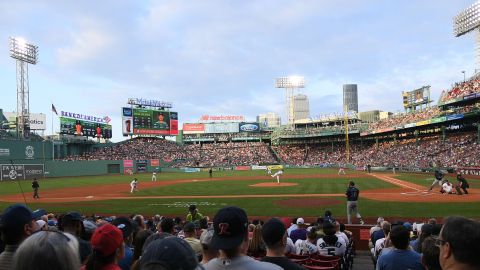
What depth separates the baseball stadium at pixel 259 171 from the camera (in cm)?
1270

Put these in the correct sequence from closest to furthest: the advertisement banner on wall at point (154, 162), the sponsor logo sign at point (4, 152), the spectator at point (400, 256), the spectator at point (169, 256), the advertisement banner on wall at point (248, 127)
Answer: the spectator at point (169, 256)
the spectator at point (400, 256)
the sponsor logo sign at point (4, 152)
the advertisement banner on wall at point (154, 162)
the advertisement banner on wall at point (248, 127)

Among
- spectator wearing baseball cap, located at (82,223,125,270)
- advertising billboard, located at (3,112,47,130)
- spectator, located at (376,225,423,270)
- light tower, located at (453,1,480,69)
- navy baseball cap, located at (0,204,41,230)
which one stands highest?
light tower, located at (453,1,480,69)

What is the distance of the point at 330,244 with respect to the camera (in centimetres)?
847

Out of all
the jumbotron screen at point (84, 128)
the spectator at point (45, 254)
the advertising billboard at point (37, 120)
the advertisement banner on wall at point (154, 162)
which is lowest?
the advertisement banner on wall at point (154, 162)

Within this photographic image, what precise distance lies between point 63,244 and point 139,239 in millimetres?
3244

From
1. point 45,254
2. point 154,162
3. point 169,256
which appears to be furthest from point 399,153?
point 45,254

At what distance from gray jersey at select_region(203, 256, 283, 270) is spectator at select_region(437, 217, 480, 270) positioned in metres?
1.43

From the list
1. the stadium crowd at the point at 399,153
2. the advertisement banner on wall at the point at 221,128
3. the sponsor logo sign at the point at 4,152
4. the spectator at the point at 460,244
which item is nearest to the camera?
the spectator at the point at 460,244

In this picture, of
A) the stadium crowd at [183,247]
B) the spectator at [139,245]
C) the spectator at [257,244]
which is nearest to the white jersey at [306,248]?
the stadium crowd at [183,247]

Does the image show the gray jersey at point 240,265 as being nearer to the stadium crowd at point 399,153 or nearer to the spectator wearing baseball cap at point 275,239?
the spectator wearing baseball cap at point 275,239

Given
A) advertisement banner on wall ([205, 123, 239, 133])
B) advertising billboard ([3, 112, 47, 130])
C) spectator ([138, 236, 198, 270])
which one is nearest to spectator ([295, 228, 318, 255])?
spectator ([138, 236, 198, 270])

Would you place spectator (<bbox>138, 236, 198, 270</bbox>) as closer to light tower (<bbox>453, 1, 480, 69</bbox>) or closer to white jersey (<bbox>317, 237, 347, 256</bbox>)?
white jersey (<bbox>317, 237, 347, 256</bbox>)

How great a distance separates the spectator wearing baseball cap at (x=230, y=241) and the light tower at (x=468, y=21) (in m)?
74.9

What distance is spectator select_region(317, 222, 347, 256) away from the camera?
8.36 m
